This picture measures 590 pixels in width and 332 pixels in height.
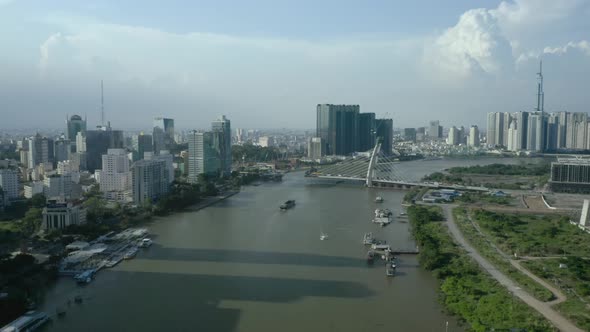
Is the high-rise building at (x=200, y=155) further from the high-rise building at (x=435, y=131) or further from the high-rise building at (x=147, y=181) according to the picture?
the high-rise building at (x=435, y=131)

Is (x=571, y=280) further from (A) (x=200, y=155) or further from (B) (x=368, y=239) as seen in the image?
(A) (x=200, y=155)

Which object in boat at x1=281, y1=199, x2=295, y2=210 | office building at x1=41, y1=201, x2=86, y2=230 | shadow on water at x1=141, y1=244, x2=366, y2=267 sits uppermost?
office building at x1=41, y1=201, x2=86, y2=230

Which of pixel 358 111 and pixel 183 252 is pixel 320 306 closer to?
pixel 183 252

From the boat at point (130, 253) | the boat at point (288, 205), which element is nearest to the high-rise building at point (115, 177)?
the boat at point (288, 205)

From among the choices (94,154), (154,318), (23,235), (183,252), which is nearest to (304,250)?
(183,252)

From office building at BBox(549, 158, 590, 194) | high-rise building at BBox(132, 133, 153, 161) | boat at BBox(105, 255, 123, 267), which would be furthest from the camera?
high-rise building at BBox(132, 133, 153, 161)

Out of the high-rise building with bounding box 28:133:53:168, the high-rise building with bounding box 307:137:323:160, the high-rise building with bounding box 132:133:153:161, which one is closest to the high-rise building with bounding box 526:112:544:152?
the high-rise building with bounding box 307:137:323:160

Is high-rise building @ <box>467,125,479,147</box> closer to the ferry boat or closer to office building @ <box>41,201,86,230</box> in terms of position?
office building @ <box>41,201,86,230</box>
